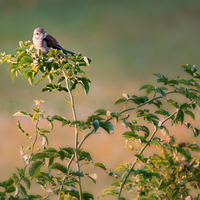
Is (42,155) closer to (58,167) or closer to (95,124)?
(58,167)

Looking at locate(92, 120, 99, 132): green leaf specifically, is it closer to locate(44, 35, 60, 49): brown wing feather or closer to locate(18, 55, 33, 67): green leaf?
locate(18, 55, 33, 67): green leaf

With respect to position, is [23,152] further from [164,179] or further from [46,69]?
[164,179]

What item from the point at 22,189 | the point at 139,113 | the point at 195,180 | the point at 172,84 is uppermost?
the point at 172,84

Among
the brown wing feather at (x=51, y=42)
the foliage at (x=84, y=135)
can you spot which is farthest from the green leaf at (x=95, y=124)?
the brown wing feather at (x=51, y=42)

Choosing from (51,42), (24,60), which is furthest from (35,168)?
(51,42)

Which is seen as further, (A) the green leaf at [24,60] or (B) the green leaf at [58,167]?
(A) the green leaf at [24,60]

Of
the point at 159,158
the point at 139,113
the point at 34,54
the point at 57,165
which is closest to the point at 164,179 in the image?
the point at 159,158

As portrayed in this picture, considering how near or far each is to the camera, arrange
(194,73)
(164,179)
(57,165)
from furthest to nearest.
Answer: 1. (164,179)
2. (194,73)
3. (57,165)

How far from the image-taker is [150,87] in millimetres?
971

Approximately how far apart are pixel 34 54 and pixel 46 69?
0.06 meters

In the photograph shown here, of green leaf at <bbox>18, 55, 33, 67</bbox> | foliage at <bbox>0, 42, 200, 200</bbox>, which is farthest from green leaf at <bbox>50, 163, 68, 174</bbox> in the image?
Answer: green leaf at <bbox>18, 55, 33, 67</bbox>

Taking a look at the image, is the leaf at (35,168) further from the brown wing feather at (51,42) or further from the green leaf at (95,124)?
the brown wing feather at (51,42)

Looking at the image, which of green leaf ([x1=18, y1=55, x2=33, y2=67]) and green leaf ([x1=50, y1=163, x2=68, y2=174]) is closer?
green leaf ([x1=50, y1=163, x2=68, y2=174])

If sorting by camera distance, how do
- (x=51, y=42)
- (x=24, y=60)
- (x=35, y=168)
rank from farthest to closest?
(x=51, y=42) → (x=24, y=60) → (x=35, y=168)
